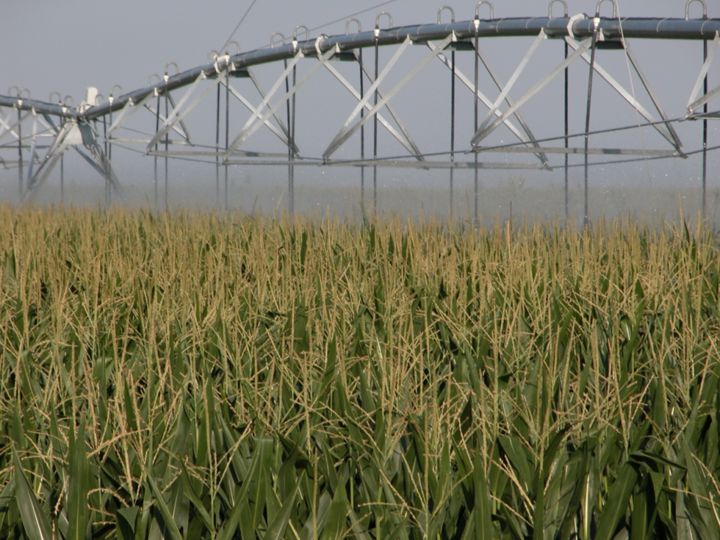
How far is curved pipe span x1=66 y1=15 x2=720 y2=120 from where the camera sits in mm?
8039

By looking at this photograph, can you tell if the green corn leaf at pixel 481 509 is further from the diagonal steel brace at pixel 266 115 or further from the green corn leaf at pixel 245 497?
the diagonal steel brace at pixel 266 115

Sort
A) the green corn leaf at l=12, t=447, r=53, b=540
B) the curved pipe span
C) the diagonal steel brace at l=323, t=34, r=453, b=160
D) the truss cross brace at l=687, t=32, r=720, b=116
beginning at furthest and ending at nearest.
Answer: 1. the diagonal steel brace at l=323, t=34, r=453, b=160
2. the curved pipe span
3. the truss cross brace at l=687, t=32, r=720, b=116
4. the green corn leaf at l=12, t=447, r=53, b=540

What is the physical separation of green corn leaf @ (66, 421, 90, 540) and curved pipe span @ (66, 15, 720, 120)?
13.8 ft

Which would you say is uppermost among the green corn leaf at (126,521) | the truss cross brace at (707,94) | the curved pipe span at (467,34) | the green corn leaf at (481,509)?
the curved pipe span at (467,34)

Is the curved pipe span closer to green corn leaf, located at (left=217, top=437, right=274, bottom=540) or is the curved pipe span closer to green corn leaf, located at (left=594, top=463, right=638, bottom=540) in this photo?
green corn leaf, located at (left=594, top=463, right=638, bottom=540)

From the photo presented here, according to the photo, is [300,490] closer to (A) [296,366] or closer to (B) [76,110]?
(A) [296,366]

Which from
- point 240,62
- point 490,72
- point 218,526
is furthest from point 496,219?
point 240,62

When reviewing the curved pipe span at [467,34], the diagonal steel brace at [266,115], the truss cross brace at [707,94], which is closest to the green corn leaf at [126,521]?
the curved pipe span at [467,34]

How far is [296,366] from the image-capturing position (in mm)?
2918

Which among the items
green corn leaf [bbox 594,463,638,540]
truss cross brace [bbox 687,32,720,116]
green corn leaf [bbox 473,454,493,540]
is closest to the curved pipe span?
truss cross brace [bbox 687,32,720,116]

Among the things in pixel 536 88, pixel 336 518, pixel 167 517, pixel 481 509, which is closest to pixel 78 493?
pixel 167 517

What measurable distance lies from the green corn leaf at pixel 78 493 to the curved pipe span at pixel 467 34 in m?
4.20

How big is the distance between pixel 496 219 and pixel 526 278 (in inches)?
38.0

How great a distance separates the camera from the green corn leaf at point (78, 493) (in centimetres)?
171
